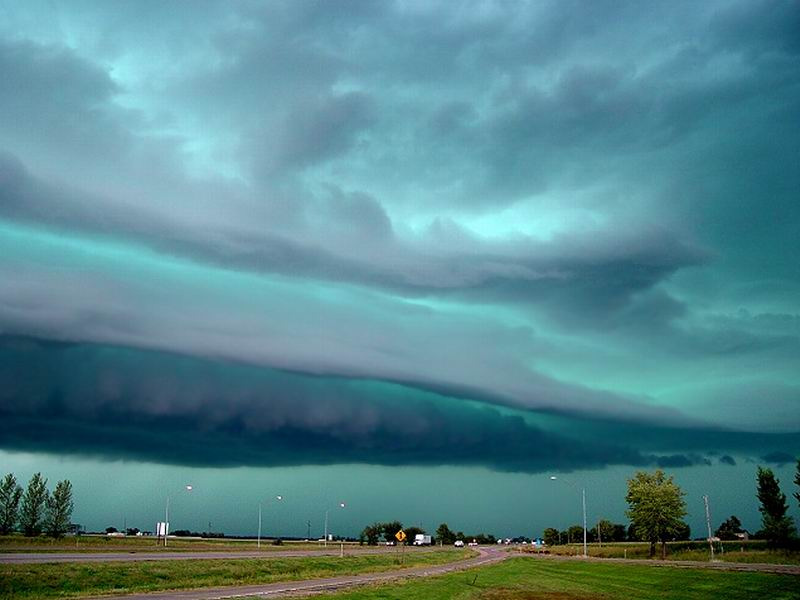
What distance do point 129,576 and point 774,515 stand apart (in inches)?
3806

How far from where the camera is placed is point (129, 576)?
63.9m

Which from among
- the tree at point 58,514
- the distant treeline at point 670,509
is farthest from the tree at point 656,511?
the tree at point 58,514

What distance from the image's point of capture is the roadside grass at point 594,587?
165 feet

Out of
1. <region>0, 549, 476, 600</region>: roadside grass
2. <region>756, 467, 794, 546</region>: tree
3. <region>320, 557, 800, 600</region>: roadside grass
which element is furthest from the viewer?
<region>756, 467, 794, 546</region>: tree

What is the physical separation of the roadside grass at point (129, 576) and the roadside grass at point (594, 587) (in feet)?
54.9

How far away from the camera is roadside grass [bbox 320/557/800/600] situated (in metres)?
50.2

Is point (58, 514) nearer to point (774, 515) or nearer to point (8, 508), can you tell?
point (8, 508)

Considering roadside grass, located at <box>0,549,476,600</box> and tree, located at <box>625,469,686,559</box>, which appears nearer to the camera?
roadside grass, located at <box>0,549,476,600</box>

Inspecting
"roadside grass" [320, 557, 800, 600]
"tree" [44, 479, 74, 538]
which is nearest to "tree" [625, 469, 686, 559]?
"roadside grass" [320, 557, 800, 600]

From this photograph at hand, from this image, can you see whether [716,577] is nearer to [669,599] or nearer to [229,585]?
[669,599]

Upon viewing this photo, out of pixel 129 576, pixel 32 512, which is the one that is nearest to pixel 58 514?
pixel 32 512

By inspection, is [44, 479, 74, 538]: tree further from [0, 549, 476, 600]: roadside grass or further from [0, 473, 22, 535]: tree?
[0, 549, 476, 600]: roadside grass

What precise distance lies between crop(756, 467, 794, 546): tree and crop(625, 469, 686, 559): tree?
1257 centimetres

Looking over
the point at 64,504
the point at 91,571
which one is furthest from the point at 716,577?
the point at 64,504
